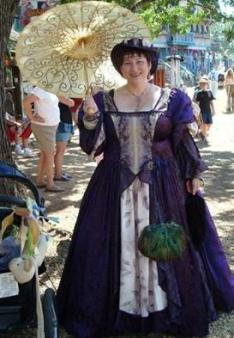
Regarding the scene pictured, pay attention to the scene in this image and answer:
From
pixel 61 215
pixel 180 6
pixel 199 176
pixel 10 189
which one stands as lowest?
pixel 61 215

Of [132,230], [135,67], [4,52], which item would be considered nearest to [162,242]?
[132,230]

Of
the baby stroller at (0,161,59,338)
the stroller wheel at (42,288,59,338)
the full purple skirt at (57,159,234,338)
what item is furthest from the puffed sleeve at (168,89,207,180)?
the stroller wheel at (42,288,59,338)

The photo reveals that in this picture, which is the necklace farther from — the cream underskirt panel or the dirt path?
the dirt path

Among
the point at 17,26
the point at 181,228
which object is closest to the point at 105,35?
the point at 181,228

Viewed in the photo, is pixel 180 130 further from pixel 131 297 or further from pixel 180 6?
pixel 180 6

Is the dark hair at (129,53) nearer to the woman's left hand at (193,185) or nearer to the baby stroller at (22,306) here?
the woman's left hand at (193,185)

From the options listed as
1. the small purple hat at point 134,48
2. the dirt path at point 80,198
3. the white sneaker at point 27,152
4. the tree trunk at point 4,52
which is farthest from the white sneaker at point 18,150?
the small purple hat at point 134,48

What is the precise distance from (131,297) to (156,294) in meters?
0.14

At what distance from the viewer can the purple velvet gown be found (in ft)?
11.0

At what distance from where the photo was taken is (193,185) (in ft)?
11.5

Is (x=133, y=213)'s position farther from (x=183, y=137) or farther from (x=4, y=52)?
(x=4, y=52)

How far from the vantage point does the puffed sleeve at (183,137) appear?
3365 millimetres

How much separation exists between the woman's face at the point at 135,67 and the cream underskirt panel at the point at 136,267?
1.90ft

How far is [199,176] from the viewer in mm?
3506
